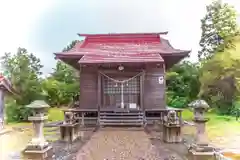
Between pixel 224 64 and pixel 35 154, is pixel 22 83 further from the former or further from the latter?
pixel 224 64

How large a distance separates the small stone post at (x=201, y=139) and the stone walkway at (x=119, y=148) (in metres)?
0.51

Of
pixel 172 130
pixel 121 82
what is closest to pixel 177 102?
pixel 121 82

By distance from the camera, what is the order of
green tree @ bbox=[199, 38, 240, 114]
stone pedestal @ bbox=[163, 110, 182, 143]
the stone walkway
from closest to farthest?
the stone walkway
stone pedestal @ bbox=[163, 110, 182, 143]
green tree @ bbox=[199, 38, 240, 114]

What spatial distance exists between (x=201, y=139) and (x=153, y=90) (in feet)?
13.8

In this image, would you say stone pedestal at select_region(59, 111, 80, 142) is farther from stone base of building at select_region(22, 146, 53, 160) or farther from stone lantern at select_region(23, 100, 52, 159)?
stone base of building at select_region(22, 146, 53, 160)

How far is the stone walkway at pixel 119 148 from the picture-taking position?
143 inches

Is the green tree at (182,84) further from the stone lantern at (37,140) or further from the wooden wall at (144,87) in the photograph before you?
the stone lantern at (37,140)

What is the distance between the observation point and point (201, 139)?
346 cm

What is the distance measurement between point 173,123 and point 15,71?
5235 millimetres

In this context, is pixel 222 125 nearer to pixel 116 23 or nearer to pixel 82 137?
pixel 82 137

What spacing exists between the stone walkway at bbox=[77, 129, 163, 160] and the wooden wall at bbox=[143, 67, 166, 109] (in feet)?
6.93

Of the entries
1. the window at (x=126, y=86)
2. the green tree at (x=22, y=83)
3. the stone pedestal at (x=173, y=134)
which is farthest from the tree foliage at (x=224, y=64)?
the green tree at (x=22, y=83)

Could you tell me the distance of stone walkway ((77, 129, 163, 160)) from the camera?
3.62 meters

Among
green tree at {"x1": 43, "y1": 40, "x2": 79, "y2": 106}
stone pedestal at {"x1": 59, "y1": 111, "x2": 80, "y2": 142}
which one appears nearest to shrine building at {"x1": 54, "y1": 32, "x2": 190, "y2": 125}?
stone pedestal at {"x1": 59, "y1": 111, "x2": 80, "y2": 142}
